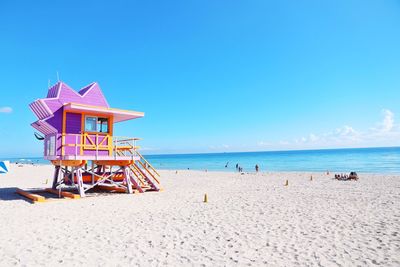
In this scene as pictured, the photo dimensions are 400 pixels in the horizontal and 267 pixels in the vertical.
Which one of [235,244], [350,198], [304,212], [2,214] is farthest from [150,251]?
[350,198]

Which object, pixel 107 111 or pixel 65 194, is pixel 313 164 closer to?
pixel 107 111

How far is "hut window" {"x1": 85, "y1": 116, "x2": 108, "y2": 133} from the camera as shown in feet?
50.1

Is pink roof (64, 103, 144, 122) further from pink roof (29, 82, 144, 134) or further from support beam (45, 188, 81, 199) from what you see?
support beam (45, 188, 81, 199)

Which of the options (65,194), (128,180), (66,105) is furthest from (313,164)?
(66,105)

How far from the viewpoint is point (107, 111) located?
15.2 metres

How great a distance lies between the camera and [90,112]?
15148 mm

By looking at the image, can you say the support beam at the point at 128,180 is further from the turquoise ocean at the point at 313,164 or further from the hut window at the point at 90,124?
the turquoise ocean at the point at 313,164

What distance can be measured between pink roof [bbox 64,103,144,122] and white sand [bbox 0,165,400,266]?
15.9ft

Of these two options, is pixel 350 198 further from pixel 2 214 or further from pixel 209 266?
pixel 2 214

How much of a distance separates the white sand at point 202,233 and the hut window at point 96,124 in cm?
438

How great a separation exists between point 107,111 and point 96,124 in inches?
41.9

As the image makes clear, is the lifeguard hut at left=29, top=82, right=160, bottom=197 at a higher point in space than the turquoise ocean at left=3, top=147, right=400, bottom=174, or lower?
higher

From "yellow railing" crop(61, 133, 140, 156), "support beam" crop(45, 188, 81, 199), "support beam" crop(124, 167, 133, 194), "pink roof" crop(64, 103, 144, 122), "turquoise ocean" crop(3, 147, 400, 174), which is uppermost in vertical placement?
"pink roof" crop(64, 103, 144, 122)

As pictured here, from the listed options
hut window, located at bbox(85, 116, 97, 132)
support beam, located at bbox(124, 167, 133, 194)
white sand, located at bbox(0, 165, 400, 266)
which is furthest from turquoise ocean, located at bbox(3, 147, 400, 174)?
hut window, located at bbox(85, 116, 97, 132)
